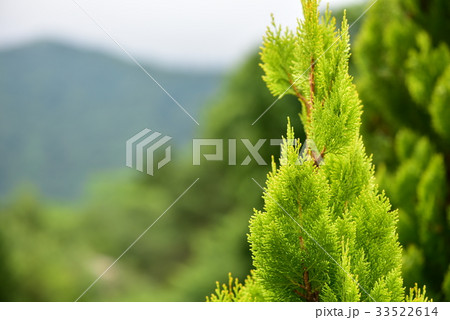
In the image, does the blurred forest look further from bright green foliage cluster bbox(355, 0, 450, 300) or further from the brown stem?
the brown stem

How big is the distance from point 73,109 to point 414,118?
45.4 metres

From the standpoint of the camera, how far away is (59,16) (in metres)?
55.0

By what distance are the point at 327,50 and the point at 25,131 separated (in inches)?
1788

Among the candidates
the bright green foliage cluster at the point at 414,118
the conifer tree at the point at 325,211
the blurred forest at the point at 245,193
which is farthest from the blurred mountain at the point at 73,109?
the conifer tree at the point at 325,211

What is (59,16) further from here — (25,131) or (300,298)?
(300,298)

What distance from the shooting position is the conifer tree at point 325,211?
1.33m

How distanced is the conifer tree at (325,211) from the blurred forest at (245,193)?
1.32 m

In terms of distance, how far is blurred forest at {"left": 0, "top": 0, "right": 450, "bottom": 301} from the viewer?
122 inches

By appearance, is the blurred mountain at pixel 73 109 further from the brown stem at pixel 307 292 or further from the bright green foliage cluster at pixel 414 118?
the brown stem at pixel 307 292

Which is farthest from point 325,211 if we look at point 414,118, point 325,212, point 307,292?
point 414,118

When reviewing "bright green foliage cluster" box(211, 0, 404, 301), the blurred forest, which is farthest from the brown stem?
the blurred forest

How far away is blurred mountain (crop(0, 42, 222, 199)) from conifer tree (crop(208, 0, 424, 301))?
30018 mm
